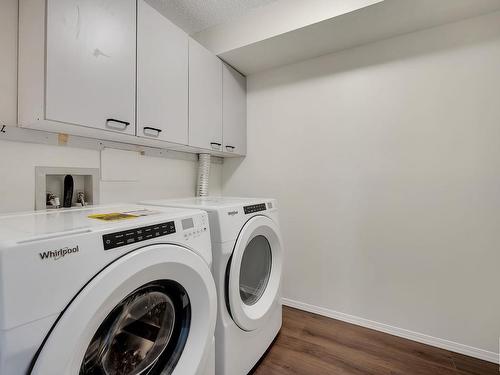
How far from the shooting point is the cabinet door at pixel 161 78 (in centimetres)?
131

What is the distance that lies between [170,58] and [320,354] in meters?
2.01

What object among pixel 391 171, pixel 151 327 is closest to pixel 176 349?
pixel 151 327

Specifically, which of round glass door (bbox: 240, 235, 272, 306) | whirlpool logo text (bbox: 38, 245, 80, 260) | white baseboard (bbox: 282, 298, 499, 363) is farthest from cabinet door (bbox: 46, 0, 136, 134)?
white baseboard (bbox: 282, 298, 499, 363)

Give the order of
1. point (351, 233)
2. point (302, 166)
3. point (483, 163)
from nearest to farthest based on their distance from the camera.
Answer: point (483, 163) → point (351, 233) → point (302, 166)

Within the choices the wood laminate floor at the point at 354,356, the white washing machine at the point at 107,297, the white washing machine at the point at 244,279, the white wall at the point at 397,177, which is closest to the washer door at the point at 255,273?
the white washing machine at the point at 244,279

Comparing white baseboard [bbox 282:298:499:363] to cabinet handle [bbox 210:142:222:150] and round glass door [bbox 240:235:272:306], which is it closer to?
round glass door [bbox 240:235:272:306]

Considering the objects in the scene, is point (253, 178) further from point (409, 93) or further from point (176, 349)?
point (176, 349)

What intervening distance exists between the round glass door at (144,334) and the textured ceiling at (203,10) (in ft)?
5.76

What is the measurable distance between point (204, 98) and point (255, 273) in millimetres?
1249

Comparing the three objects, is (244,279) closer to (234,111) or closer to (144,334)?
(144,334)

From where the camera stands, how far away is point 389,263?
68.0 inches

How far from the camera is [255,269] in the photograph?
1555 mm

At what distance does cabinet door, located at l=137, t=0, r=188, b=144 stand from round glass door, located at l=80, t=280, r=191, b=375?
2.81 feet

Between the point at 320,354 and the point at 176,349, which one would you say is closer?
the point at 176,349
